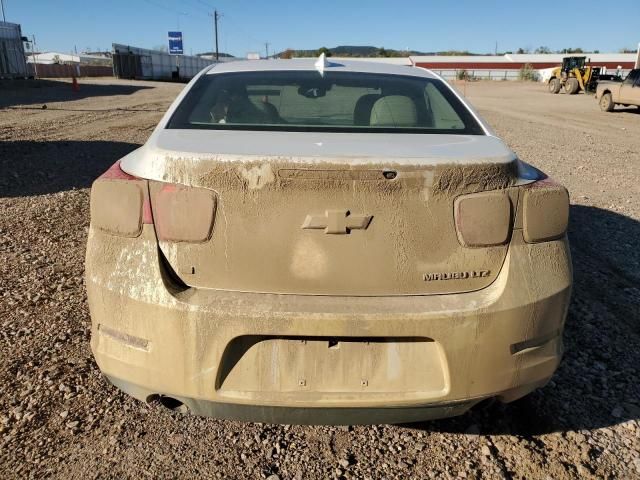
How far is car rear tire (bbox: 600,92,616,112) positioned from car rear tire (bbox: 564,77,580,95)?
12.3m

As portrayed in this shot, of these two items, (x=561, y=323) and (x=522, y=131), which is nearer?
(x=561, y=323)

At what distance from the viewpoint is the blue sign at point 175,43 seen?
164 feet

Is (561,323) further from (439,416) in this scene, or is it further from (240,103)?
(240,103)

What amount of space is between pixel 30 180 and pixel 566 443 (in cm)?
676

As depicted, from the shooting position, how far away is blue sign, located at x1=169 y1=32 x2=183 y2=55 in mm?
50000

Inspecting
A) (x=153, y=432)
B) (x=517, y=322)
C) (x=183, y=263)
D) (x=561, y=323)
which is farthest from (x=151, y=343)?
(x=561, y=323)

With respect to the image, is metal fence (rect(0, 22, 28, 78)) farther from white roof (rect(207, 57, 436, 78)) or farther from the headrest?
the headrest

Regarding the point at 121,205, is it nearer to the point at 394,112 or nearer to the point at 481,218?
the point at 481,218

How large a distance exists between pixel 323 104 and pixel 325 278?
1304 mm

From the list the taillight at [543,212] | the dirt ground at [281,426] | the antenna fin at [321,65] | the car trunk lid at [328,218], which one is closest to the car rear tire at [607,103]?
the dirt ground at [281,426]

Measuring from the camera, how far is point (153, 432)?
7.70 ft

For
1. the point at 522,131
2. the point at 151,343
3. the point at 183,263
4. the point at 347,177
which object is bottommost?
the point at 522,131

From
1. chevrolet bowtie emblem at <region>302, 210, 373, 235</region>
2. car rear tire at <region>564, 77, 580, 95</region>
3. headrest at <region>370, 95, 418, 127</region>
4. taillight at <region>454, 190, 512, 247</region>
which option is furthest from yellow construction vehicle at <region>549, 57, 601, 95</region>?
chevrolet bowtie emblem at <region>302, 210, 373, 235</region>

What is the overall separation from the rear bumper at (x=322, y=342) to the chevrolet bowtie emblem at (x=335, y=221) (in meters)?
0.24
